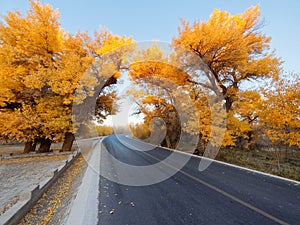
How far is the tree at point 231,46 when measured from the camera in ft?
33.7

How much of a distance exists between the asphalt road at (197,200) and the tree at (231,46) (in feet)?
24.2

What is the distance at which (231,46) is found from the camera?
10570mm

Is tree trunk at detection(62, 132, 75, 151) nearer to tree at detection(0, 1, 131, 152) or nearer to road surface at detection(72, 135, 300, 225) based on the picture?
tree at detection(0, 1, 131, 152)

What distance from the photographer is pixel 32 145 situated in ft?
47.2

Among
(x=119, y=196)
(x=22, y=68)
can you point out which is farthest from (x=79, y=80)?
(x=119, y=196)

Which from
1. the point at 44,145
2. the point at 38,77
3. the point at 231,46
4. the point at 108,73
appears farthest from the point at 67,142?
the point at 231,46

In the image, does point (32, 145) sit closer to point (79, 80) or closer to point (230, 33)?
point (79, 80)

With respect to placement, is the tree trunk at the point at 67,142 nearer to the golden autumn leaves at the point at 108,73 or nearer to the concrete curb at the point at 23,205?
the golden autumn leaves at the point at 108,73

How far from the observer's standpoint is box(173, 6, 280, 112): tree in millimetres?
10258

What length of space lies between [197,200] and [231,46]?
10.4 meters

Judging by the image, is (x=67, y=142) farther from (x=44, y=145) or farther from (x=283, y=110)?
(x=283, y=110)

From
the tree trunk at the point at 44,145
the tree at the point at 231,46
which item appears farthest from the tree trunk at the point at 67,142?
the tree at the point at 231,46

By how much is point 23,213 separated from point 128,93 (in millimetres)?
14226

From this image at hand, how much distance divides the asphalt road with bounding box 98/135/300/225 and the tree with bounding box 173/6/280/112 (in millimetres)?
7368
